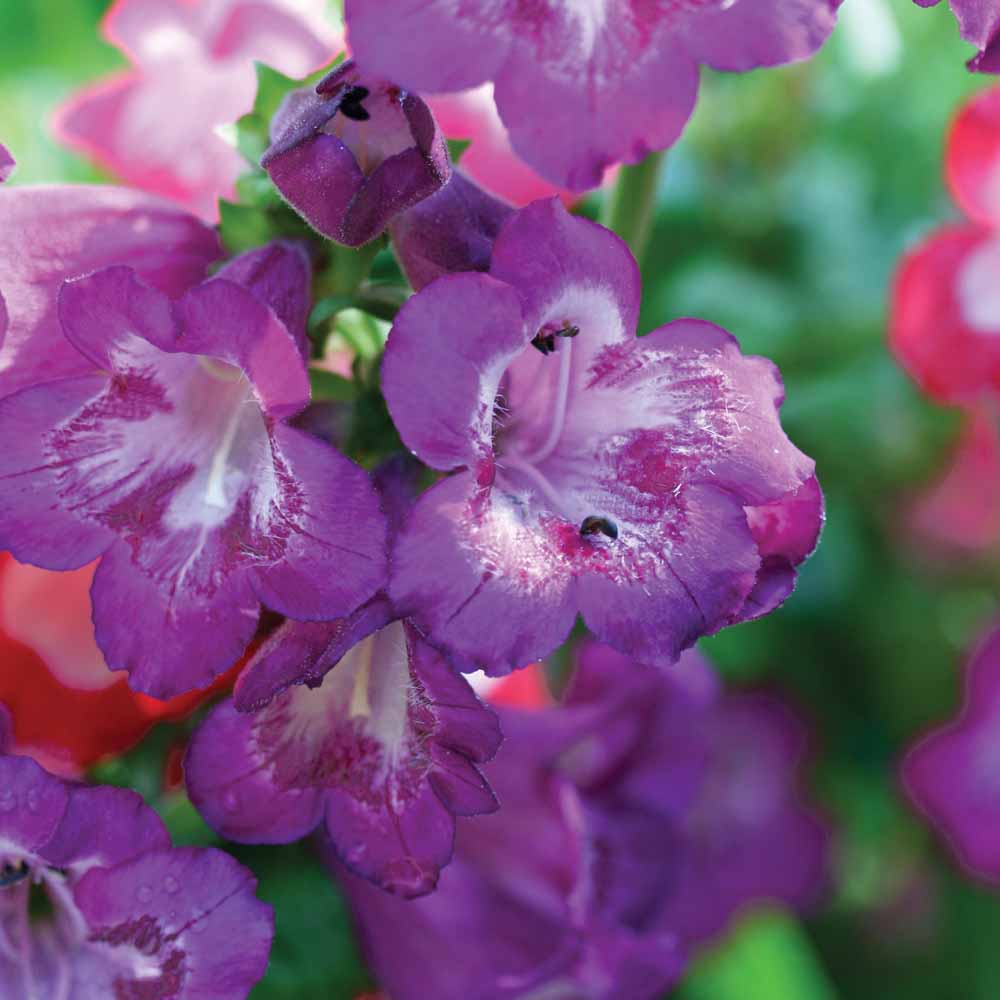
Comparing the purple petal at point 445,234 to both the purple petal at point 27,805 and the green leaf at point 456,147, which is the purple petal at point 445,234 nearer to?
Answer: the green leaf at point 456,147

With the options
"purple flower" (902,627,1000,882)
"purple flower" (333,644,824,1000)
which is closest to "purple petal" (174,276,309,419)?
"purple flower" (333,644,824,1000)

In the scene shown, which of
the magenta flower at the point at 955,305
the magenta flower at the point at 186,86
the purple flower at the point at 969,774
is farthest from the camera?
the purple flower at the point at 969,774

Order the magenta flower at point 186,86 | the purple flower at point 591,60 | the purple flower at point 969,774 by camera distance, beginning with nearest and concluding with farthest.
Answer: the purple flower at point 591,60, the magenta flower at point 186,86, the purple flower at point 969,774

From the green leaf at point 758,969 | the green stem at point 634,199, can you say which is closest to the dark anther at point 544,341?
the green stem at point 634,199

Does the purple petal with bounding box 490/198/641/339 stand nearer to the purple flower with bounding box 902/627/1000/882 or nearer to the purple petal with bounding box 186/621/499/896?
the purple petal with bounding box 186/621/499/896

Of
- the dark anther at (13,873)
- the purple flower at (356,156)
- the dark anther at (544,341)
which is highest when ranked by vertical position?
the purple flower at (356,156)

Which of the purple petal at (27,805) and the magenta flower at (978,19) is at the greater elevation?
the magenta flower at (978,19)
